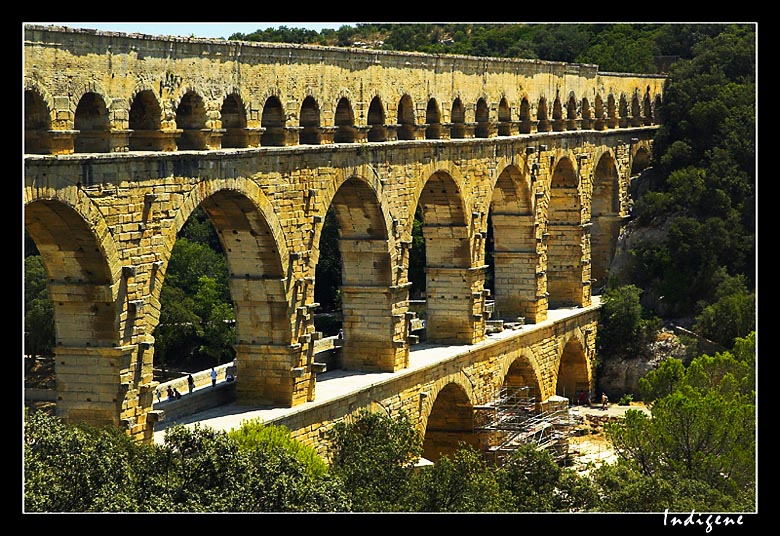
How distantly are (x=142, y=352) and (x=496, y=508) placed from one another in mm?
6752

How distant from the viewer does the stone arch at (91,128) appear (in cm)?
2728

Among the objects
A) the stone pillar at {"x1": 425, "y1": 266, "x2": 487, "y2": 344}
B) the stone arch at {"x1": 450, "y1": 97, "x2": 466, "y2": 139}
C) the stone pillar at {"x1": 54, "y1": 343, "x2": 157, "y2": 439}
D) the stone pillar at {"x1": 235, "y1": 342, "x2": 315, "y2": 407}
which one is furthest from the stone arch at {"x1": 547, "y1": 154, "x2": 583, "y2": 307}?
the stone pillar at {"x1": 54, "y1": 343, "x2": 157, "y2": 439}

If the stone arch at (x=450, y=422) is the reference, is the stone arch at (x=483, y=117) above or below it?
above

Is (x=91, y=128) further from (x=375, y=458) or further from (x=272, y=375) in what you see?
(x=375, y=458)

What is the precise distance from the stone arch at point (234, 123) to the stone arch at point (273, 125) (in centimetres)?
116

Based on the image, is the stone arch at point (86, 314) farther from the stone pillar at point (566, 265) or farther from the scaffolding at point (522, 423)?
the stone pillar at point (566, 265)

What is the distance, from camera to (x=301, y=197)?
110ft

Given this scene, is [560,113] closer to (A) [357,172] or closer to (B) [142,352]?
(A) [357,172]

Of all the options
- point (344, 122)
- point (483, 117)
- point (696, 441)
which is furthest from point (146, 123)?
point (483, 117)

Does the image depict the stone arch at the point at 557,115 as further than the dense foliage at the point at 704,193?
No

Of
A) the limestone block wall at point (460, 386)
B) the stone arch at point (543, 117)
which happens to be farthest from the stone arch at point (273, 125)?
the stone arch at point (543, 117)

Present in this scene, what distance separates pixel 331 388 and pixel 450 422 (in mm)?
6749

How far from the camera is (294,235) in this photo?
33.4 m

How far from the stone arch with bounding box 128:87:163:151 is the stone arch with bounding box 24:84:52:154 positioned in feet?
9.89
